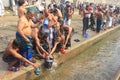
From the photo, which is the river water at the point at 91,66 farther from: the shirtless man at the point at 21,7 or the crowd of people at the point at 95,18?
the shirtless man at the point at 21,7

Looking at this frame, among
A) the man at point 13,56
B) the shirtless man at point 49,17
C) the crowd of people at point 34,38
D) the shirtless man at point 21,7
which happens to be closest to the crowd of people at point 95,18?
the crowd of people at point 34,38

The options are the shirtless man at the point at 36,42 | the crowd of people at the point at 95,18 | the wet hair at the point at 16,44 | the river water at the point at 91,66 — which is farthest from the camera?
the crowd of people at the point at 95,18

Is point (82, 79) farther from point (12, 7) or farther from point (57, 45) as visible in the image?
point (12, 7)

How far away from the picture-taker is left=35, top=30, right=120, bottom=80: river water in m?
8.23

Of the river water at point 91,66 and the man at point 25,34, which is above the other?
the man at point 25,34

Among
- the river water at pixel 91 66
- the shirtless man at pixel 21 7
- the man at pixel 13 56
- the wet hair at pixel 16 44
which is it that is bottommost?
the river water at pixel 91 66

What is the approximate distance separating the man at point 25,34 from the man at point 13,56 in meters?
0.17

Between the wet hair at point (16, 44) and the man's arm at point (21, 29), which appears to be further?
the wet hair at point (16, 44)

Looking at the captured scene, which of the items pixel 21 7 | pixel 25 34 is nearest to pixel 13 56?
pixel 25 34

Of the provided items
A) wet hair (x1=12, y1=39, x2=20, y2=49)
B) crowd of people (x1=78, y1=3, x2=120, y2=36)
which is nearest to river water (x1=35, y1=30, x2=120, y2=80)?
wet hair (x1=12, y1=39, x2=20, y2=49)

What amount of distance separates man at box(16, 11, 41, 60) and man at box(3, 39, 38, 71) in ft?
0.55

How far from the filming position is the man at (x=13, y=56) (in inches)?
277

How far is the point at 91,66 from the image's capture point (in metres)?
9.53

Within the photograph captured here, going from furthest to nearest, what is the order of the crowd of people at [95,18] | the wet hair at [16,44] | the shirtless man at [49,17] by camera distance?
the crowd of people at [95,18] < the shirtless man at [49,17] < the wet hair at [16,44]
